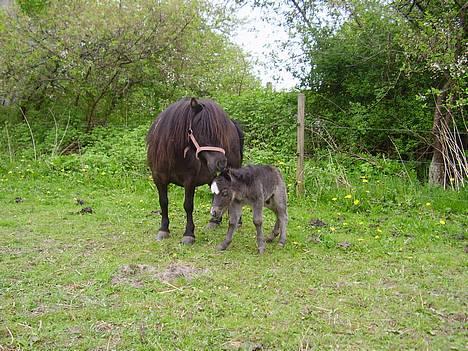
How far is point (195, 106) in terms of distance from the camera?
5117mm

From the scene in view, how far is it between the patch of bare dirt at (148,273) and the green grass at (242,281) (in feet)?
0.06

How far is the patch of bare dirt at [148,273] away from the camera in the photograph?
13.4 ft

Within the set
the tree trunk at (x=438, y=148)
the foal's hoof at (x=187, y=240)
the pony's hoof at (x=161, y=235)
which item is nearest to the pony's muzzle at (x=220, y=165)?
the foal's hoof at (x=187, y=240)

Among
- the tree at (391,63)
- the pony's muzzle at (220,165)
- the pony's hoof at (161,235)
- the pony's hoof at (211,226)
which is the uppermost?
the tree at (391,63)

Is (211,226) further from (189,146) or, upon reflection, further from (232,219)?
(189,146)

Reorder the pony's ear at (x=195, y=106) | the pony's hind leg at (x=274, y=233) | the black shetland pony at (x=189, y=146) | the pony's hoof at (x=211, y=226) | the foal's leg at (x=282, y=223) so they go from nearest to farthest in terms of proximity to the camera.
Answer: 1. the black shetland pony at (x=189, y=146)
2. the pony's ear at (x=195, y=106)
3. the foal's leg at (x=282, y=223)
4. the pony's hind leg at (x=274, y=233)
5. the pony's hoof at (x=211, y=226)

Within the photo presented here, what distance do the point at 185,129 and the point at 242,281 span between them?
1.83 metres

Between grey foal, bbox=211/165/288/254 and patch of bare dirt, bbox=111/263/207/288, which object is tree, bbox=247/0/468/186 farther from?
patch of bare dirt, bbox=111/263/207/288

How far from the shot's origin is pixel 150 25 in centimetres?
1162

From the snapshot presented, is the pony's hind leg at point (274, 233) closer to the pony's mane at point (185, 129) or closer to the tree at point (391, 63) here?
the pony's mane at point (185, 129)

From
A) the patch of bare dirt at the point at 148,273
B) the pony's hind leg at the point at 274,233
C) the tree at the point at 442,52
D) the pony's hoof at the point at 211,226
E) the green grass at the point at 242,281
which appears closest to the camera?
the green grass at the point at 242,281

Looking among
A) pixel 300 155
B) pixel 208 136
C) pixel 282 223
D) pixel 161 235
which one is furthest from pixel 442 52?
pixel 161 235

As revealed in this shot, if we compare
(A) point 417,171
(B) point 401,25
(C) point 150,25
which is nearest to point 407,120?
(A) point 417,171

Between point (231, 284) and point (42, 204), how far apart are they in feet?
15.1
